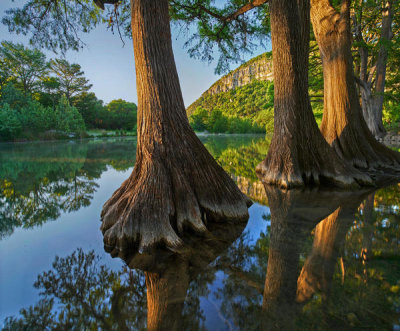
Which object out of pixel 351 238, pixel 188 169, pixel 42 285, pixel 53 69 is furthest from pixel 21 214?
pixel 53 69

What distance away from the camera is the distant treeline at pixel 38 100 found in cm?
2747

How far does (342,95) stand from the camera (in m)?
7.47

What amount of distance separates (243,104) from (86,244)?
122 meters

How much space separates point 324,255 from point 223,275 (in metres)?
1.21

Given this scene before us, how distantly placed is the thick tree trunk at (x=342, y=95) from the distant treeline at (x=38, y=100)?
3028cm

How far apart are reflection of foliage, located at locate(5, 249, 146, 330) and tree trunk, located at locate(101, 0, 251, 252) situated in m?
0.91

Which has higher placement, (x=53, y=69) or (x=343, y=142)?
(x=53, y=69)

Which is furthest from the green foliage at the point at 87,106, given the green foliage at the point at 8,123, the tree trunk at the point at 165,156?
the tree trunk at the point at 165,156

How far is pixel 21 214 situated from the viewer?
416 cm

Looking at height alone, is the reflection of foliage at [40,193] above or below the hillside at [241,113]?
below

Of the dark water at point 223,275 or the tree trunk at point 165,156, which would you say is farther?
the tree trunk at point 165,156

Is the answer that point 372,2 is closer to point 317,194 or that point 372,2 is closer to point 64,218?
point 317,194

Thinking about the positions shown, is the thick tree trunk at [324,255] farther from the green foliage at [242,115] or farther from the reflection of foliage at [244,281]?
the green foliage at [242,115]

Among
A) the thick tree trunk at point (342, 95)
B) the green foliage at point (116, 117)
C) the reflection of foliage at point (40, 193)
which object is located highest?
the green foliage at point (116, 117)
